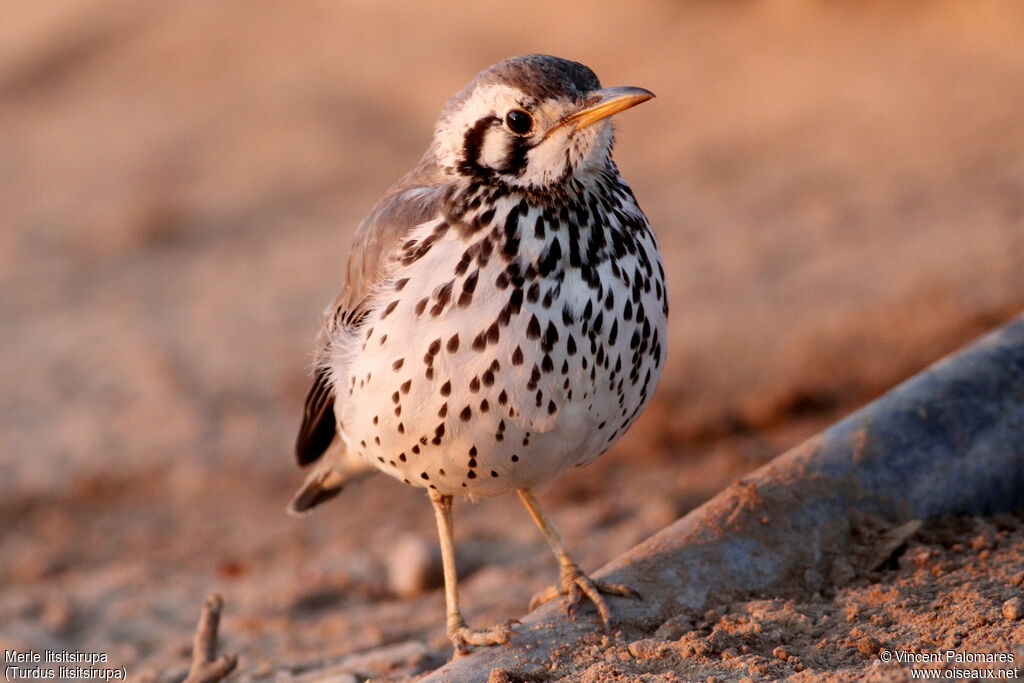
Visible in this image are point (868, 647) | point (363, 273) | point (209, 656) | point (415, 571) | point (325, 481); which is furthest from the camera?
point (415, 571)

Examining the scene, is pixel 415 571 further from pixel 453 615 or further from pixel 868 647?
pixel 868 647

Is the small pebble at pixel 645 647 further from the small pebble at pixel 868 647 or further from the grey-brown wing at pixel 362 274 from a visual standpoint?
the grey-brown wing at pixel 362 274

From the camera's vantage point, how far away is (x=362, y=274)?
4.67 metres

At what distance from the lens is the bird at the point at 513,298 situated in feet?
13.4

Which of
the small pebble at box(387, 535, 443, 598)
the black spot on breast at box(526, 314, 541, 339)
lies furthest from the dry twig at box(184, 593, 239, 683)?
the black spot on breast at box(526, 314, 541, 339)

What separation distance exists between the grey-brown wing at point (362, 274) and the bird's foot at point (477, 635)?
109 cm

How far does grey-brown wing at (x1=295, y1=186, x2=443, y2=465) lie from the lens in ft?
14.4

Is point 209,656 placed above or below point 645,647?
above

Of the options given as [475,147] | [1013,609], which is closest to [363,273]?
[475,147]

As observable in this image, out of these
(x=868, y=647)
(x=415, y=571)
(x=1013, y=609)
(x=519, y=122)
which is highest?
(x=519, y=122)

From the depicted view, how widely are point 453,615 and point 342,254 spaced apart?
7389mm

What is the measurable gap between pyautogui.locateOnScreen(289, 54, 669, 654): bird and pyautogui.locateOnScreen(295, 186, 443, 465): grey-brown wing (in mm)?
15

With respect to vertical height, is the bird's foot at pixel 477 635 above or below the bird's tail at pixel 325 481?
below

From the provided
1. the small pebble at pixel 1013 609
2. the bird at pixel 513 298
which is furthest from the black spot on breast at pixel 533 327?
the small pebble at pixel 1013 609
